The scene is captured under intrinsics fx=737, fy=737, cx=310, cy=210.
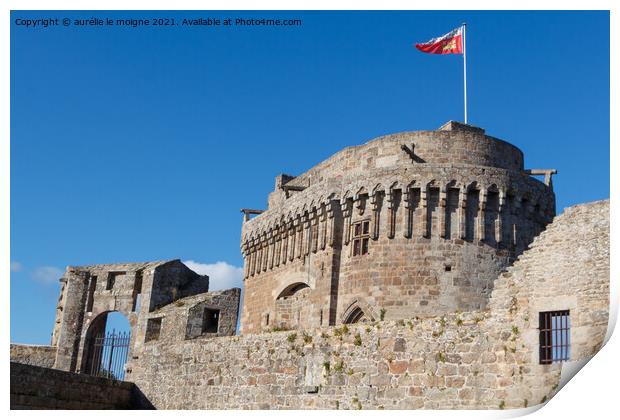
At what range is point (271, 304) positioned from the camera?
88.0 ft

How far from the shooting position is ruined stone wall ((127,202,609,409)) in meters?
12.2

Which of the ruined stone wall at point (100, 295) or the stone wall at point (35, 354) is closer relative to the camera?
the ruined stone wall at point (100, 295)

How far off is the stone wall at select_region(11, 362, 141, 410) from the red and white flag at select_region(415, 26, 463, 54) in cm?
1372

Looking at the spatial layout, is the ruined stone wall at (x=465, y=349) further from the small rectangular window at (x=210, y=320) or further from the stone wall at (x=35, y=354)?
the stone wall at (x=35, y=354)

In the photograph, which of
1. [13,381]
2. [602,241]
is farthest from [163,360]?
[602,241]

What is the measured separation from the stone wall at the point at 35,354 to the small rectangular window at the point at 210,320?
8.27 m

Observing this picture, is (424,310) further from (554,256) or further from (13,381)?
(13,381)

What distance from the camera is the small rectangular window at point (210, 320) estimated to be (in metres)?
22.0

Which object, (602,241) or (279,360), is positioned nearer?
(602,241)

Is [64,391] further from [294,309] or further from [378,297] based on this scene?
[378,297]

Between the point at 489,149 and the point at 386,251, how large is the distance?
14.6 ft

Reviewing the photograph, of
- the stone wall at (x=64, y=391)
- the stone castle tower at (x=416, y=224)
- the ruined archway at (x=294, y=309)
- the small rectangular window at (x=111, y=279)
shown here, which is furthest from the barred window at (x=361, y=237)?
the small rectangular window at (x=111, y=279)

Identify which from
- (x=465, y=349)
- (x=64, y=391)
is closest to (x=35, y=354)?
(x=64, y=391)

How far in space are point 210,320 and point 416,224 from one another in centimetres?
687
